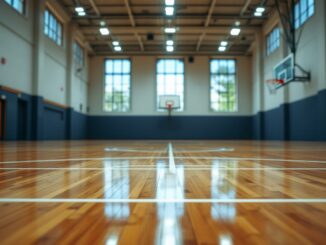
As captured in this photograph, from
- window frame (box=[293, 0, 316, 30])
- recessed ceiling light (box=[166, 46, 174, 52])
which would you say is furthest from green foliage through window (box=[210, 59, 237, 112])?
window frame (box=[293, 0, 316, 30])

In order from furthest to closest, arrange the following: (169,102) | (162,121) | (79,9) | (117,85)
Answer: (162,121), (117,85), (169,102), (79,9)

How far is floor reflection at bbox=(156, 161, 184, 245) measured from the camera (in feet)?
3.57

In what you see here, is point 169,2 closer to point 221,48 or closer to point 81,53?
point 221,48

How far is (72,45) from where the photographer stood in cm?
2036

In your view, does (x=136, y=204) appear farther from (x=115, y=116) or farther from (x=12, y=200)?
(x=115, y=116)

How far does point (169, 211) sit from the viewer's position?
1.46 m

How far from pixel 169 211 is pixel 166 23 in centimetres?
1889

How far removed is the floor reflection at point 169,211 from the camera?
109 centimetres

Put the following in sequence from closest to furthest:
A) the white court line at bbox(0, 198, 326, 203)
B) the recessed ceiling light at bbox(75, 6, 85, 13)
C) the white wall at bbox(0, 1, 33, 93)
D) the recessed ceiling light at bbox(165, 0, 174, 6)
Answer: the white court line at bbox(0, 198, 326, 203) < the white wall at bbox(0, 1, 33, 93) < the recessed ceiling light at bbox(165, 0, 174, 6) < the recessed ceiling light at bbox(75, 6, 85, 13)

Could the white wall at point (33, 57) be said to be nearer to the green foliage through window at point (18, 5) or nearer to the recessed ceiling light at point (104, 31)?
the green foliage through window at point (18, 5)

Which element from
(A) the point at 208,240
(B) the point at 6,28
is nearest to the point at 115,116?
(B) the point at 6,28

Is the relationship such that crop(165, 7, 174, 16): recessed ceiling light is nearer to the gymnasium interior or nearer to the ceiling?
the gymnasium interior

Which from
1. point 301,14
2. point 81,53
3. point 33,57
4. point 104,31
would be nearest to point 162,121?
point 81,53

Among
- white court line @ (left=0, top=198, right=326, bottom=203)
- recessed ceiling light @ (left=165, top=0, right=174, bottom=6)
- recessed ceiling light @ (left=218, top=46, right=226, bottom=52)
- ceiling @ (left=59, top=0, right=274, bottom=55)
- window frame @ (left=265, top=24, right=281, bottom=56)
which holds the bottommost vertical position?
white court line @ (left=0, top=198, right=326, bottom=203)
